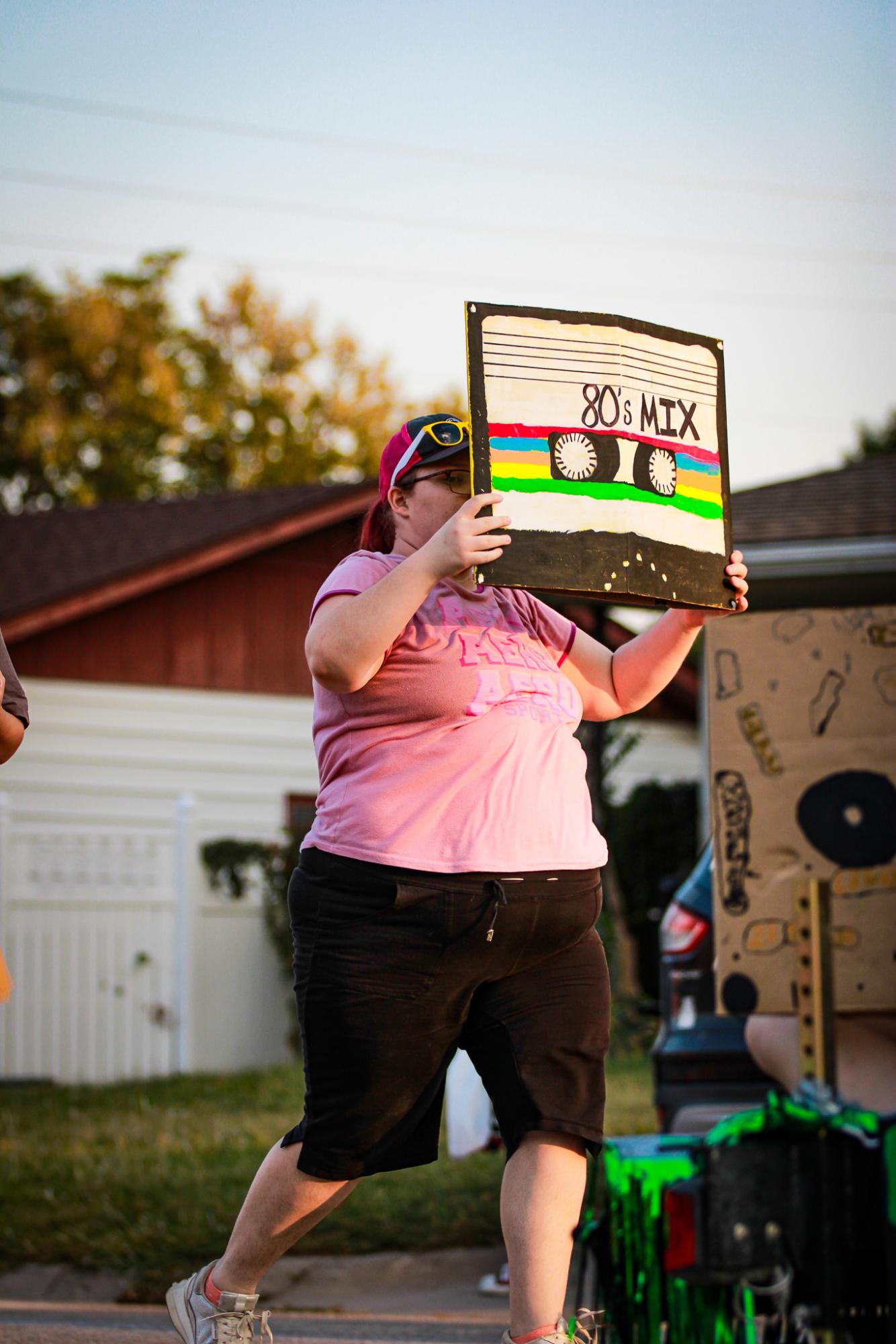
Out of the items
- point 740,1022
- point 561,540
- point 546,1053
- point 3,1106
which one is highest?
point 561,540

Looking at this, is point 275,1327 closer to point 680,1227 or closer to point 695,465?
point 680,1227

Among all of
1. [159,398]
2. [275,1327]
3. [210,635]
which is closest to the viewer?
[275,1327]

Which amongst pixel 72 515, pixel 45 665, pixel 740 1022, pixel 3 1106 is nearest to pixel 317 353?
pixel 72 515

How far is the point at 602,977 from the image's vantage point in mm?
2801

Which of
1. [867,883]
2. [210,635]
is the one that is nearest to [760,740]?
[867,883]

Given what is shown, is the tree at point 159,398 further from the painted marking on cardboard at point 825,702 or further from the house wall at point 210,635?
the painted marking on cardboard at point 825,702

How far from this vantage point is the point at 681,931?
4918mm

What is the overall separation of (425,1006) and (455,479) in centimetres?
95

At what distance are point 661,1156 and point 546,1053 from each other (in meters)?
0.27

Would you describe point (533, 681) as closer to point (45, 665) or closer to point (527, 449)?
point (527, 449)

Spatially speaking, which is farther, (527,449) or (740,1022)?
(740,1022)

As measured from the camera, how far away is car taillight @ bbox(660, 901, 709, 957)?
488 cm

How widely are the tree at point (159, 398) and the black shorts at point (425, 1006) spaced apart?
87.2ft

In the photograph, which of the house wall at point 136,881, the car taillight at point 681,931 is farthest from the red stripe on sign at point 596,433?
the house wall at point 136,881
